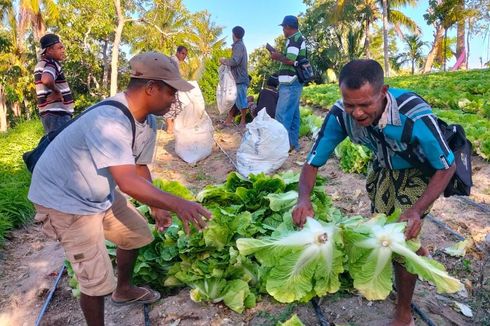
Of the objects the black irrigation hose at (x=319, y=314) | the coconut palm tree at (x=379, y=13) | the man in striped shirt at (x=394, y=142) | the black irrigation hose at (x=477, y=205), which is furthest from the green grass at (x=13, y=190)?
the coconut palm tree at (x=379, y=13)

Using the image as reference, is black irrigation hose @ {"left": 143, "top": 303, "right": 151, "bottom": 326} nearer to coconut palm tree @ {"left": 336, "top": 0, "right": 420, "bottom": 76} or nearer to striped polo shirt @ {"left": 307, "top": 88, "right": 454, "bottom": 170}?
striped polo shirt @ {"left": 307, "top": 88, "right": 454, "bottom": 170}

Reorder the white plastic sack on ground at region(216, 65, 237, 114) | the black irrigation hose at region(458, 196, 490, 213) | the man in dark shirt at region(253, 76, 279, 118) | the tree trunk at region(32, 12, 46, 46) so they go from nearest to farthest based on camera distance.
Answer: the black irrigation hose at region(458, 196, 490, 213) → the man in dark shirt at region(253, 76, 279, 118) → the white plastic sack on ground at region(216, 65, 237, 114) → the tree trunk at region(32, 12, 46, 46)

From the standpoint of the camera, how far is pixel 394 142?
233 centimetres

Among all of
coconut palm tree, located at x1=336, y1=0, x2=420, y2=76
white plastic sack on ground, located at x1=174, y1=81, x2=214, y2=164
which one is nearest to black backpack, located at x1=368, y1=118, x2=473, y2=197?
white plastic sack on ground, located at x1=174, y1=81, x2=214, y2=164

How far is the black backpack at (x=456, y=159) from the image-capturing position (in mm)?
2367

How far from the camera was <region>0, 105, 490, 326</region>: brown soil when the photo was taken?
2951 millimetres

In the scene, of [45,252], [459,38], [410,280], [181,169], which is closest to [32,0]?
[181,169]

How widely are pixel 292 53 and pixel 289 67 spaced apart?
215 mm

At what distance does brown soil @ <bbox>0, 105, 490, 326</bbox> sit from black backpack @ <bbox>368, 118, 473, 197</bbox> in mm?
1002

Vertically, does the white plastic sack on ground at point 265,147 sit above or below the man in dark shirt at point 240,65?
below

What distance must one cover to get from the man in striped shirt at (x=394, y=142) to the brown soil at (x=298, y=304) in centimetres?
46

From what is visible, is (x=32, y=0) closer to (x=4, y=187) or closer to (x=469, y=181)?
(x=4, y=187)

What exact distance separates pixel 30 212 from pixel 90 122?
4334mm

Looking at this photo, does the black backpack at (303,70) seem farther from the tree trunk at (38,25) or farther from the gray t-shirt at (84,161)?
the tree trunk at (38,25)
